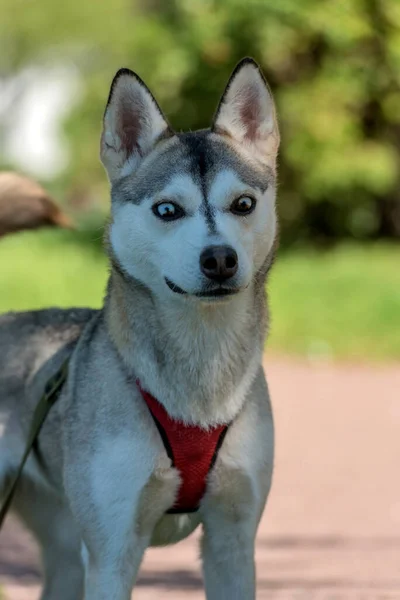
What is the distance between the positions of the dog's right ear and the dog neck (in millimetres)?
402

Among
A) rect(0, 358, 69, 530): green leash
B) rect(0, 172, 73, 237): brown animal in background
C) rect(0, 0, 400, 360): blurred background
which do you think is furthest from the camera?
rect(0, 0, 400, 360): blurred background

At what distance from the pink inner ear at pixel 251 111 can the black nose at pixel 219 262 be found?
75 cm

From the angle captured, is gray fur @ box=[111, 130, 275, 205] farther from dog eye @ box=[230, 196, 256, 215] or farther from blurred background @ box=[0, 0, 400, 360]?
blurred background @ box=[0, 0, 400, 360]

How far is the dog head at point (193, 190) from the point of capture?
4.08 metres

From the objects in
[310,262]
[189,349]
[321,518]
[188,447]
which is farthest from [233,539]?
[310,262]

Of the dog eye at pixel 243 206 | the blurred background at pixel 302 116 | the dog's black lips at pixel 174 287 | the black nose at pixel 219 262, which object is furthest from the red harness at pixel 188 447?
the blurred background at pixel 302 116

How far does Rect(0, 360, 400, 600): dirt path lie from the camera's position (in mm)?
6105

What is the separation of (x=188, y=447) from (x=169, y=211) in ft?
2.68

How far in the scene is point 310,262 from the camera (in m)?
18.7

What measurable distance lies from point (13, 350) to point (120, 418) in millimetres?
952

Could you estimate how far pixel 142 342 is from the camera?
4398 millimetres

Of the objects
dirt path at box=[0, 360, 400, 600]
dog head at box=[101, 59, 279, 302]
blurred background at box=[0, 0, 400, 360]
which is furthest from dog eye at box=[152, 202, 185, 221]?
blurred background at box=[0, 0, 400, 360]

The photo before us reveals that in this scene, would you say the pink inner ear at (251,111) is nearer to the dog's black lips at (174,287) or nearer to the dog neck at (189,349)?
the dog neck at (189,349)

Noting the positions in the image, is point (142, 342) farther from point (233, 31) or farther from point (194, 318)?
point (233, 31)
